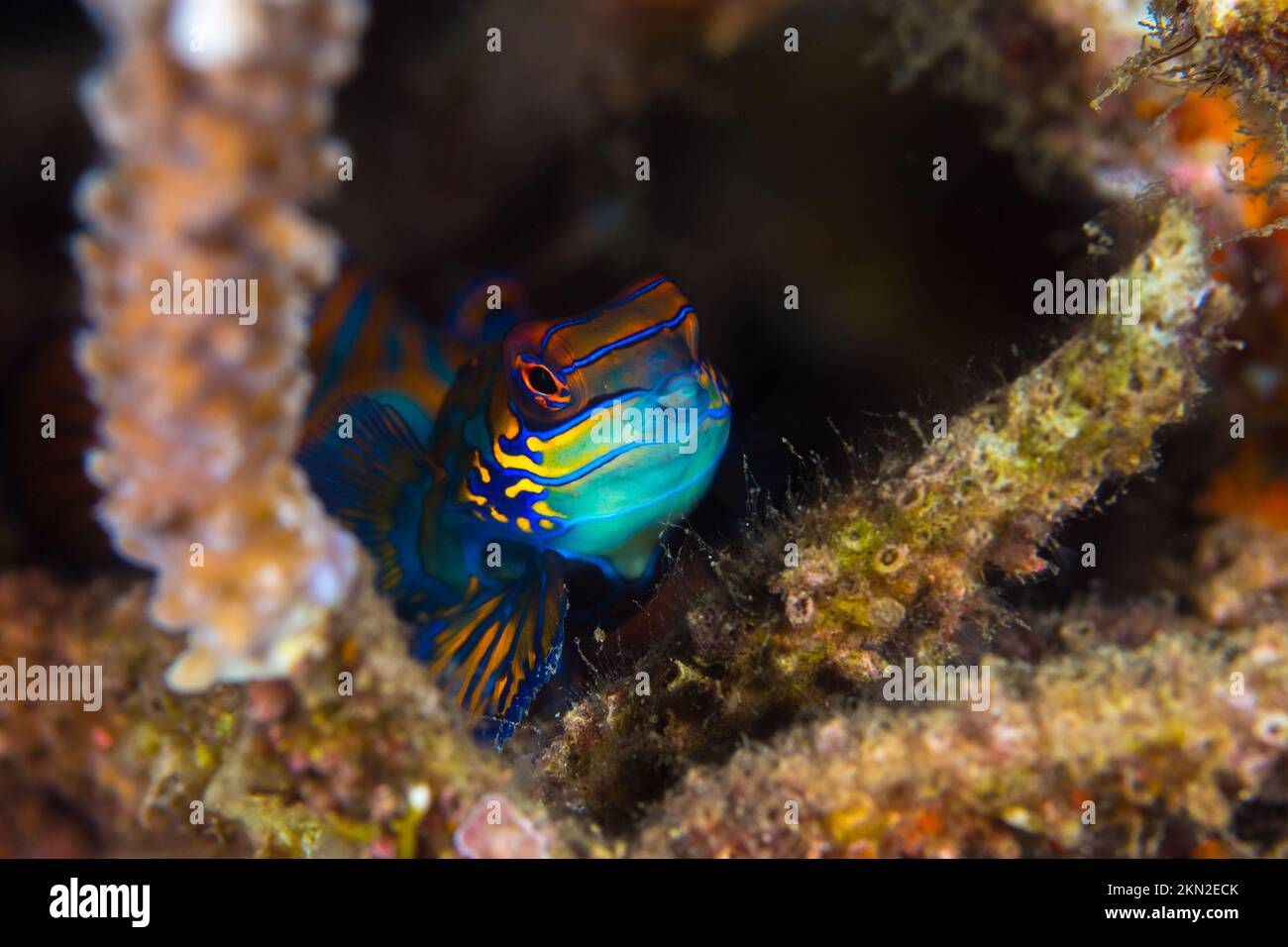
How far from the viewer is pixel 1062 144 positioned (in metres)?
4.46

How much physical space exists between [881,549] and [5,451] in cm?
482

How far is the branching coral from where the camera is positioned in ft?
4.87

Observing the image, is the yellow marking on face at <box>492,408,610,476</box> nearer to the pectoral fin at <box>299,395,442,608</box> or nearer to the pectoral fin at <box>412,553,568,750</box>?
the pectoral fin at <box>412,553,568,750</box>

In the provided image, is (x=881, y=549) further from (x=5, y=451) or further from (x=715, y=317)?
(x=5, y=451)

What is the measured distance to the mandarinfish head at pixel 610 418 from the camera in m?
3.24

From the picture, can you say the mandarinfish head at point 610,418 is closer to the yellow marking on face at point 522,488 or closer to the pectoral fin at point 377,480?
the yellow marking on face at point 522,488

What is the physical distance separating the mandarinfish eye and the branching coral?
4.68 ft

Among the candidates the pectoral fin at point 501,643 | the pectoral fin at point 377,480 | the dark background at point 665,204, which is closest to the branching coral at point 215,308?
the pectoral fin at point 501,643

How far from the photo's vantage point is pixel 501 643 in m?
3.56

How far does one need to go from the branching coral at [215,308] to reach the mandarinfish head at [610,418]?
143 centimetres

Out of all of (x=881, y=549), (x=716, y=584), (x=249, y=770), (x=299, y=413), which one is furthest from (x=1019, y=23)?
(x=249, y=770)

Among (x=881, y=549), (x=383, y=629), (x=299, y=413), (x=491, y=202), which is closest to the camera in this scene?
(x=299, y=413)

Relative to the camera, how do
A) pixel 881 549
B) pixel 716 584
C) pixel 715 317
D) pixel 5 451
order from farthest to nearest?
pixel 715 317 → pixel 5 451 → pixel 716 584 → pixel 881 549

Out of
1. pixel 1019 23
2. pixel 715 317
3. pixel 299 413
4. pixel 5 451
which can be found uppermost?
pixel 1019 23
